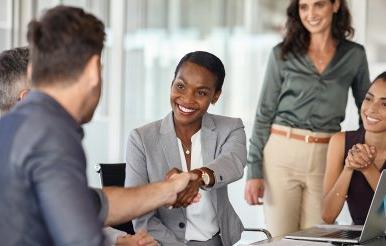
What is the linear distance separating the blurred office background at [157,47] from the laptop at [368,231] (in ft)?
9.66

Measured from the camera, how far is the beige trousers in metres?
4.09

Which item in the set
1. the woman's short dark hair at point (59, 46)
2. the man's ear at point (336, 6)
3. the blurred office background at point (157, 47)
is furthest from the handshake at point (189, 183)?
the blurred office background at point (157, 47)

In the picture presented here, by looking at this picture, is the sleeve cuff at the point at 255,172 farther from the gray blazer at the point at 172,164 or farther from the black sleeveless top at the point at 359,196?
the gray blazer at the point at 172,164

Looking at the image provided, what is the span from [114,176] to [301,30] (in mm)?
1408

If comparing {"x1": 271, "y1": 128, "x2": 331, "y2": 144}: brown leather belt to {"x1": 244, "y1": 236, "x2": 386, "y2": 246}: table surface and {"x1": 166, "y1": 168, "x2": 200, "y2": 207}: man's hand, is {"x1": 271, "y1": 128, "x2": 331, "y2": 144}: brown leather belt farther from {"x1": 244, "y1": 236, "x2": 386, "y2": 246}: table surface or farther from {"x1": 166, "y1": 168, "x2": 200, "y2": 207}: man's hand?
{"x1": 166, "y1": 168, "x2": 200, "y2": 207}: man's hand

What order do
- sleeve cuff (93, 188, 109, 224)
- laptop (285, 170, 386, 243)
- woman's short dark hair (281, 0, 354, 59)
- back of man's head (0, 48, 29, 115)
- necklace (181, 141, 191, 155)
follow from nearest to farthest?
sleeve cuff (93, 188, 109, 224) < back of man's head (0, 48, 29, 115) < laptop (285, 170, 386, 243) < necklace (181, 141, 191, 155) < woman's short dark hair (281, 0, 354, 59)

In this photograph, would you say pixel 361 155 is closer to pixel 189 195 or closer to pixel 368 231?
pixel 368 231

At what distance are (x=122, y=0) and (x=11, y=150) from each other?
15.7ft

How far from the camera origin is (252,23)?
5.97 metres

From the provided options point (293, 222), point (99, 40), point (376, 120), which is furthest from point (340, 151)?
point (99, 40)

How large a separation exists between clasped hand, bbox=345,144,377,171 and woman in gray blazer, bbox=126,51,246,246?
505mm

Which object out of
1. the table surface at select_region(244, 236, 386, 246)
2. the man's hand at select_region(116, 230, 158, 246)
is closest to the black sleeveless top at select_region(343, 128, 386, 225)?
the table surface at select_region(244, 236, 386, 246)

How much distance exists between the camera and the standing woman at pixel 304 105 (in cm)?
411

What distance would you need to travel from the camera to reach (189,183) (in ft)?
8.22
